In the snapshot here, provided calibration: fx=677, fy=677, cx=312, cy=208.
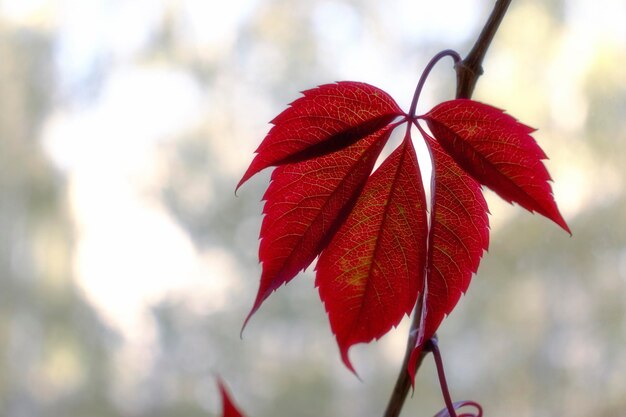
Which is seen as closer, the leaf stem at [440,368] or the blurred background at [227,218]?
the leaf stem at [440,368]

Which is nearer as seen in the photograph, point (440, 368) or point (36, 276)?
point (440, 368)

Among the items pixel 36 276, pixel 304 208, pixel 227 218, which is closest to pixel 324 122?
pixel 304 208

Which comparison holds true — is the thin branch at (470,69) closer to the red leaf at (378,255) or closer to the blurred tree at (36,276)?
the red leaf at (378,255)

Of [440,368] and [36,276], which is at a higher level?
[440,368]

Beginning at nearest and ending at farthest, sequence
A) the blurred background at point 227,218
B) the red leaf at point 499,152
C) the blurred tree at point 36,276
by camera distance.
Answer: the red leaf at point 499,152 → the blurred background at point 227,218 → the blurred tree at point 36,276

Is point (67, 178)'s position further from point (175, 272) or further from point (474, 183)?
point (474, 183)

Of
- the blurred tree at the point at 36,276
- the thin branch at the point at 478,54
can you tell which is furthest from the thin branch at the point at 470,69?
the blurred tree at the point at 36,276

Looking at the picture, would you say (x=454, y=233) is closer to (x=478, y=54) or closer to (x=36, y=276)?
(x=478, y=54)
